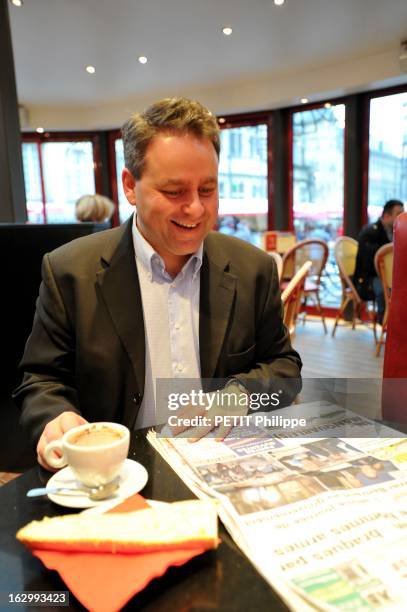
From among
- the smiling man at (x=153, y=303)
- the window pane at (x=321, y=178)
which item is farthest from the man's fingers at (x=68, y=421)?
the window pane at (x=321, y=178)

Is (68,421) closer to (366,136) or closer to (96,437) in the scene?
(96,437)

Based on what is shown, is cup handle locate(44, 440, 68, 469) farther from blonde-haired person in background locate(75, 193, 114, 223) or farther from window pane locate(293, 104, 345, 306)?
window pane locate(293, 104, 345, 306)

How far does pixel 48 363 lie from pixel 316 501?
0.73 m

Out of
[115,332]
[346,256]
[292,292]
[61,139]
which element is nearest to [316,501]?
[115,332]

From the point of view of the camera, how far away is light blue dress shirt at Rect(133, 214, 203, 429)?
1.20 metres

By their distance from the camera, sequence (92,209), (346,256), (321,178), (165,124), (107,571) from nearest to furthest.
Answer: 1. (107,571)
2. (165,124)
3. (92,209)
4. (346,256)
5. (321,178)

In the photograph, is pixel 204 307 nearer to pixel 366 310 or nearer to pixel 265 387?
pixel 265 387

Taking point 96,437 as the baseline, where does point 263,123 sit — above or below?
above

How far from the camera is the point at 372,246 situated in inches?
200

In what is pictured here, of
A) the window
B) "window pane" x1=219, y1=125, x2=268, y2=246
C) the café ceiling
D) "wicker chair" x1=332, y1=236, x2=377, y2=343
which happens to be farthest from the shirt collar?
the window

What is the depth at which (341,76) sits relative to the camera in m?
5.56

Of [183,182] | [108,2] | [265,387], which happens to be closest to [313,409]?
[265,387]

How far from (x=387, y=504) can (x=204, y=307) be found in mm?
709

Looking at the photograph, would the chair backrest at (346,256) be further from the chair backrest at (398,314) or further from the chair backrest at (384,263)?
the chair backrest at (398,314)
